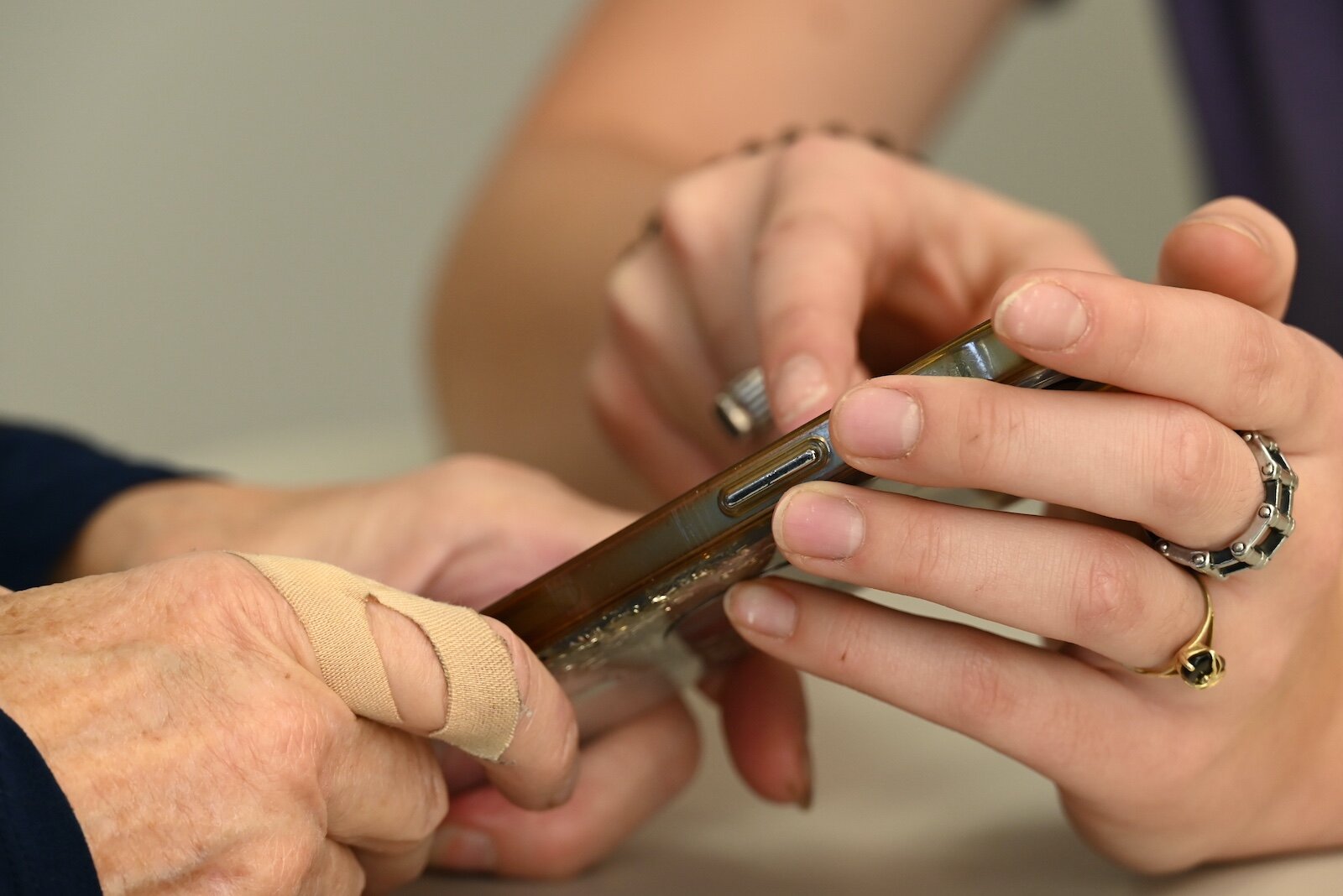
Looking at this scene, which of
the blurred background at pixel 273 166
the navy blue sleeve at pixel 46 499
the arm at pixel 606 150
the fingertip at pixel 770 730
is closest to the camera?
the fingertip at pixel 770 730

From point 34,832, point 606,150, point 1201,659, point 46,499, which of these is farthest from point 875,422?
point 606,150

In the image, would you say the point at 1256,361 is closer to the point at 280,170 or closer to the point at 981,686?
the point at 981,686

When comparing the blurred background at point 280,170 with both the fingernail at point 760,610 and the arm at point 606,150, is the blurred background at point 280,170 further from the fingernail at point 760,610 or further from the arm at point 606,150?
the fingernail at point 760,610

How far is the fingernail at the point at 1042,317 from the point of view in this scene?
0.35 meters

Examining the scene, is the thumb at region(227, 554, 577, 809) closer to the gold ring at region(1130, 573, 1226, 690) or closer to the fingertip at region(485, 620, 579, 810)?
the fingertip at region(485, 620, 579, 810)

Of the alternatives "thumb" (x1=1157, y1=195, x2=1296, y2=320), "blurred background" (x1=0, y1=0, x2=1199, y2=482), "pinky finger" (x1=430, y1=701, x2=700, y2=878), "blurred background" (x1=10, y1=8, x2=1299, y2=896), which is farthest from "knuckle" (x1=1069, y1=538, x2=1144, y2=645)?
"blurred background" (x1=0, y1=0, x2=1199, y2=482)

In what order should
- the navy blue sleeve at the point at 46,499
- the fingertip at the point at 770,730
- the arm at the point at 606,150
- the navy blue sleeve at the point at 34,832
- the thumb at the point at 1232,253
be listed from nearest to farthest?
the navy blue sleeve at the point at 34,832 → the thumb at the point at 1232,253 → the fingertip at the point at 770,730 → the navy blue sleeve at the point at 46,499 → the arm at the point at 606,150

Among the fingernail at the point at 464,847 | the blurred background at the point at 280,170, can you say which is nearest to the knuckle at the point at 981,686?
the fingernail at the point at 464,847

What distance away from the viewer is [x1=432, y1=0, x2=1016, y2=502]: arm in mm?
924

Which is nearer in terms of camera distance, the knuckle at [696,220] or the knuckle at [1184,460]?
the knuckle at [1184,460]

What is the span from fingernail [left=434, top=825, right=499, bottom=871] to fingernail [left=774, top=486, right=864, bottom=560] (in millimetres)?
224

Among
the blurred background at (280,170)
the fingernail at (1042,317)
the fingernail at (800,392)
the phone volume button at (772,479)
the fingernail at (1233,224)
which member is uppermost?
the fingernail at (1042,317)

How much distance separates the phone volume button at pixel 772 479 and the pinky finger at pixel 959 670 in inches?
2.9

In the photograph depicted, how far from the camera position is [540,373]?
3.09 feet
